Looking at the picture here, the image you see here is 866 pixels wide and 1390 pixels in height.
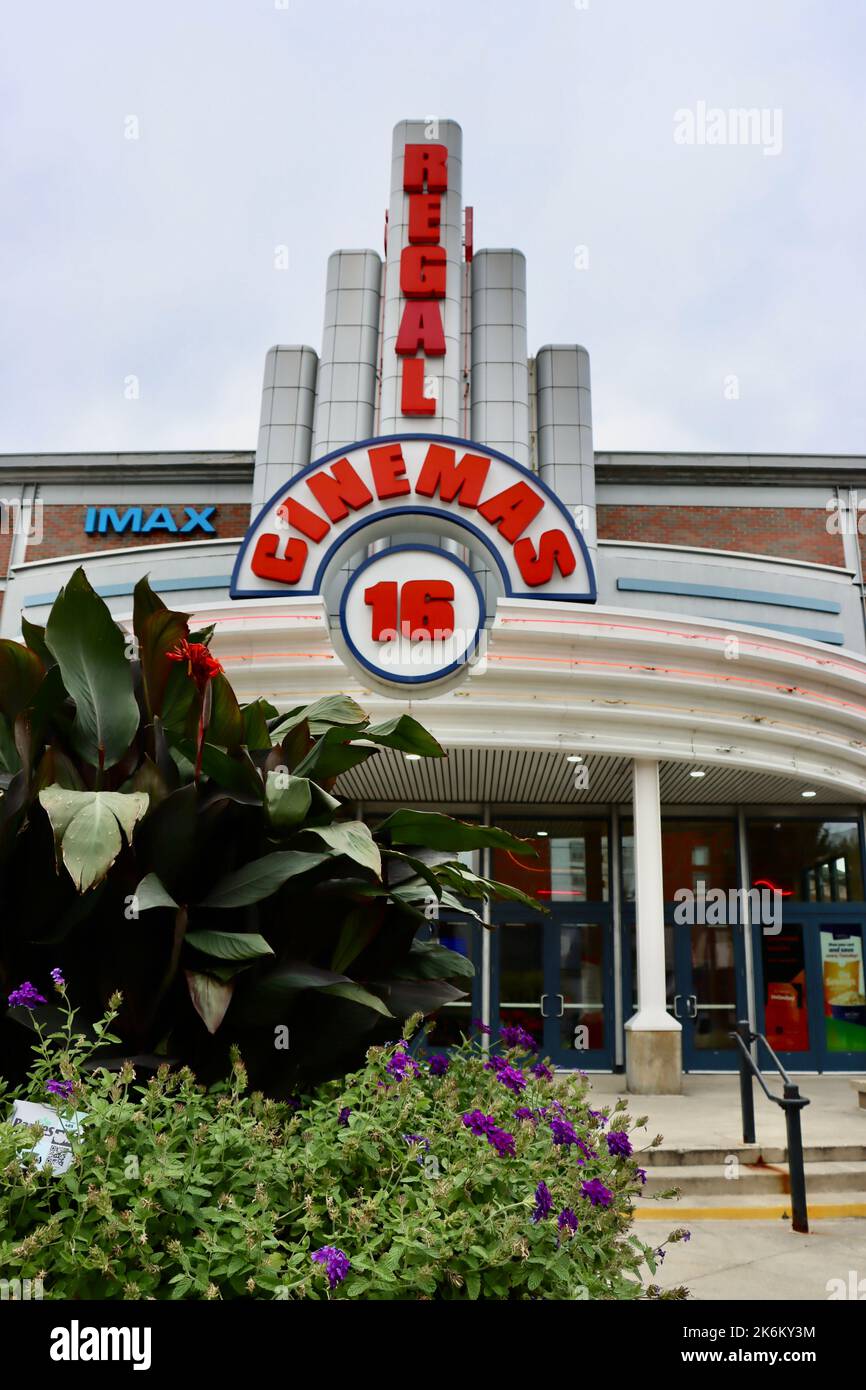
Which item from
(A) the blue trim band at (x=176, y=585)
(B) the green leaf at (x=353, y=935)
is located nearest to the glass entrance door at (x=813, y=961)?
(A) the blue trim band at (x=176, y=585)

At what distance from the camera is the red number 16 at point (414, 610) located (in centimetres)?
1234

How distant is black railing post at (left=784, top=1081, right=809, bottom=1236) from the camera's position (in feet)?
22.1

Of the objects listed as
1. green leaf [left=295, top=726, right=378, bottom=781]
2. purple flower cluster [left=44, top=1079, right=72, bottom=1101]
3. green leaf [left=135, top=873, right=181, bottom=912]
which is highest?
green leaf [left=295, top=726, right=378, bottom=781]

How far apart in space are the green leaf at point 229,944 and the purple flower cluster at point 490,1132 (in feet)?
2.56

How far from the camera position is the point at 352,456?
13.2m

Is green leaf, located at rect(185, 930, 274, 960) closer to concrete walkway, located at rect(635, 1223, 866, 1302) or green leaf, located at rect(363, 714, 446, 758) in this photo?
green leaf, located at rect(363, 714, 446, 758)

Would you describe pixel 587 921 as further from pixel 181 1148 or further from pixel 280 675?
pixel 181 1148

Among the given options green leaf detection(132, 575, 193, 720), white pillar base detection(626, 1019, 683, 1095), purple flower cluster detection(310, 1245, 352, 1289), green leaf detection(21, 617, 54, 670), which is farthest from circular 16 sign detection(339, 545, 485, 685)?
purple flower cluster detection(310, 1245, 352, 1289)

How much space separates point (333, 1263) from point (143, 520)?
57.3 feet

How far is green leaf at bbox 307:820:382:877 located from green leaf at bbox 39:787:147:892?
62cm

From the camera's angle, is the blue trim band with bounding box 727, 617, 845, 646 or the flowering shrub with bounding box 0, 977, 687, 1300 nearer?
the flowering shrub with bounding box 0, 977, 687, 1300
